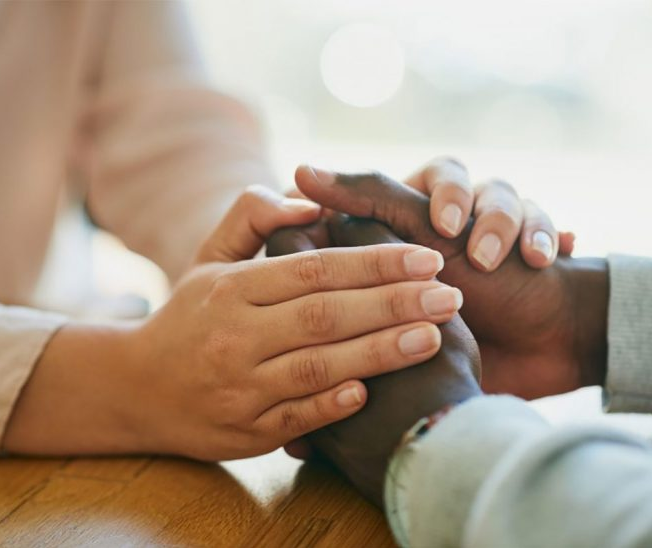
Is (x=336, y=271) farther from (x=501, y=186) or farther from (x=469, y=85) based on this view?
(x=469, y=85)

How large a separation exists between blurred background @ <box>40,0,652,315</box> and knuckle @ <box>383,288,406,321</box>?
4.96ft

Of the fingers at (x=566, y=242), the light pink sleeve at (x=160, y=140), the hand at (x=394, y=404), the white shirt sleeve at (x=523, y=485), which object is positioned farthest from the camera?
the light pink sleeve at (x=160, y=140)

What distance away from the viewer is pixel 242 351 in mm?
622

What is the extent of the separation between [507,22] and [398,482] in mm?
2108

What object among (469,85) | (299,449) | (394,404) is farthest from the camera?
(469,85)

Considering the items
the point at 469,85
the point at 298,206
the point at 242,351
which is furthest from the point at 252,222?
the point at 469,85

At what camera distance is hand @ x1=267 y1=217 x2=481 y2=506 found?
21.3 inches

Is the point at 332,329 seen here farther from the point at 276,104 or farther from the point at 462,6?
the point at 276,104

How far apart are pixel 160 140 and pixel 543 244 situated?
601 mm

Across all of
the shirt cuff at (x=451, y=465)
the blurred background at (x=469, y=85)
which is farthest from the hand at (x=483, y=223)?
the blurred background at (x=469, y=85)

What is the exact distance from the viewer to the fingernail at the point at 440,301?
0.59 metres

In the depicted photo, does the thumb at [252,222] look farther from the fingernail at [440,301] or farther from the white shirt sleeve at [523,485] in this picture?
the white shirt sleeve at [523,485]

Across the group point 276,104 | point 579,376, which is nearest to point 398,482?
point 579,376

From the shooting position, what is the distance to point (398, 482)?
503 millimetres
